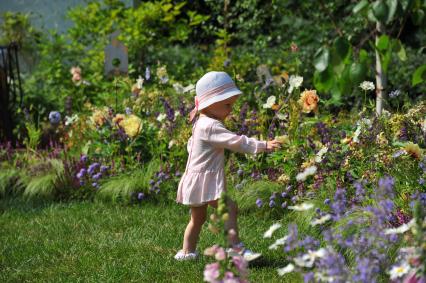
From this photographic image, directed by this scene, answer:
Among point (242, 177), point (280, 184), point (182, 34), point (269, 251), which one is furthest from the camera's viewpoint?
point (182, 34)

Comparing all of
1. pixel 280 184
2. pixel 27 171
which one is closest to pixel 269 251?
pixel 280 184

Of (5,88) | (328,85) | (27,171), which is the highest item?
(328,85)

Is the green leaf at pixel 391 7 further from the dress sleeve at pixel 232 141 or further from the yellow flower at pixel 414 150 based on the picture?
the yellow flower at pixel 414 150

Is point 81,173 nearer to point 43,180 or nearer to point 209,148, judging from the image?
point 43,180

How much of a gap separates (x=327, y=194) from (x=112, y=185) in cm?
202

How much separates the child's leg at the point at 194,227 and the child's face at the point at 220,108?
0.52 metres

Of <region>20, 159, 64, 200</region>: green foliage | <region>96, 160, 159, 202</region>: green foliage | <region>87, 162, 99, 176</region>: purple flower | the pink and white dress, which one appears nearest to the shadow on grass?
the pink and white dress

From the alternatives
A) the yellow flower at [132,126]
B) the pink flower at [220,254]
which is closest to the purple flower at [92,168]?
the yellow flower at [132,126]

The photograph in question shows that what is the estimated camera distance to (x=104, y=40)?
31.6 ft

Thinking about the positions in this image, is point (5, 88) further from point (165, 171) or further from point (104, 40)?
point (165, 171)

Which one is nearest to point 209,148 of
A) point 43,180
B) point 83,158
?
point 83,158

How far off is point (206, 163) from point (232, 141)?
228mm

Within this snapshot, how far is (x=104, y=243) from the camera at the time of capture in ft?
14.6

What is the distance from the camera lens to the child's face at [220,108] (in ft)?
12.5
